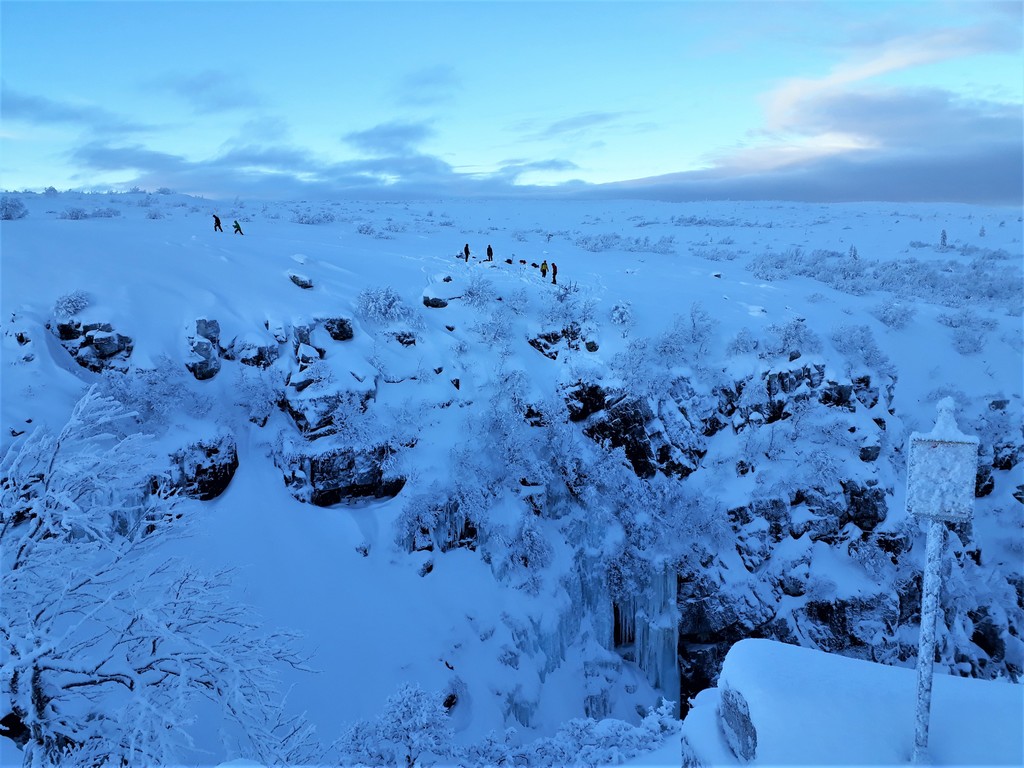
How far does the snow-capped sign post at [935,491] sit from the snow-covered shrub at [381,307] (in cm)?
1498

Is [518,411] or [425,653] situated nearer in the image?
[425,653]

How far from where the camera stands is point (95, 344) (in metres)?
13.7

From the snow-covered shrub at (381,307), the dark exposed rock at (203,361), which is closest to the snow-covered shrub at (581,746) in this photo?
the dark exposed rock at (203,361)

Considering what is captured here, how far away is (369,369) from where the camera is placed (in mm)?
15430

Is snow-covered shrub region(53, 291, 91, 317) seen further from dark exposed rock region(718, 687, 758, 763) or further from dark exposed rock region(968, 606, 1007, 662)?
dark exposed rock region(968, 606, 1007, 662)

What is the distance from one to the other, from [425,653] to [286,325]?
A: 9.36m

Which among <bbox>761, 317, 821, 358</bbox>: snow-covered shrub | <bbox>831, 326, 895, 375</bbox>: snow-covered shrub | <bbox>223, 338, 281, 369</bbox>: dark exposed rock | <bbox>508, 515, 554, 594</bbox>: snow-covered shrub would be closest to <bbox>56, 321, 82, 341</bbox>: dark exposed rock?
<bbox>223, 338, 281, 369</bbox>: dark exposed rock

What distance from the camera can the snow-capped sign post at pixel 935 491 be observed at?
3.95 m

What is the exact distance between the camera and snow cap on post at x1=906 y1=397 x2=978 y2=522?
394 cm

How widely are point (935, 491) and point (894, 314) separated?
792 inches

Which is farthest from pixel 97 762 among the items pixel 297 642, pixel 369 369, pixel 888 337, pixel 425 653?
pixel 888 337

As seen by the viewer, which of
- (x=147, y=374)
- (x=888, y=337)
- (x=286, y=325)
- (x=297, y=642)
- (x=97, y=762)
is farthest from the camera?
(x=888, y=337)

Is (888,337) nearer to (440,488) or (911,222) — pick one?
(440,488)

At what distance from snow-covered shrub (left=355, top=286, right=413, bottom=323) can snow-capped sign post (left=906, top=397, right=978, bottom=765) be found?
15.0 metres
